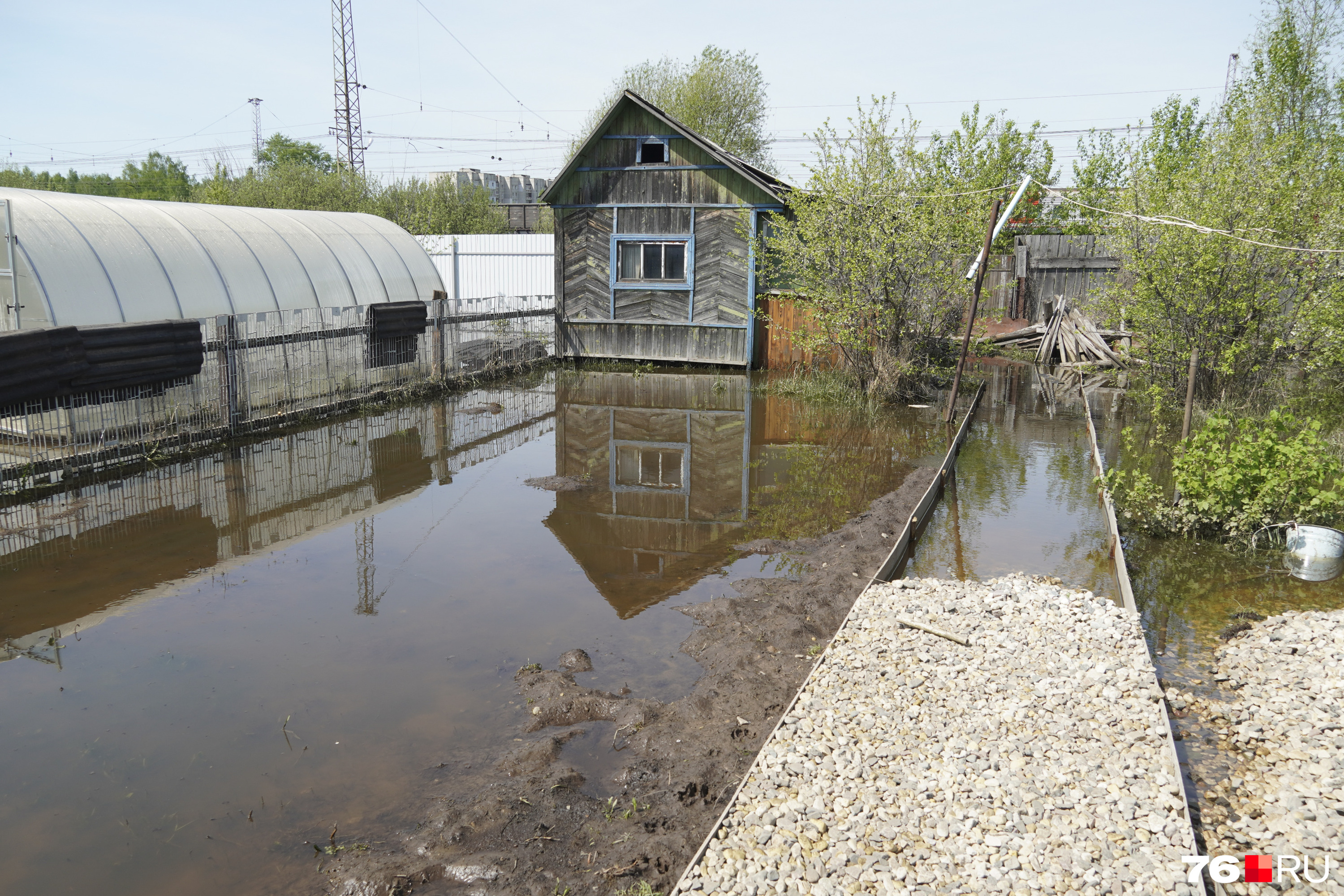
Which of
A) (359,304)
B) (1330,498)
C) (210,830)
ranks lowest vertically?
(210,830)

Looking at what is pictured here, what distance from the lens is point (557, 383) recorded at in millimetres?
19984

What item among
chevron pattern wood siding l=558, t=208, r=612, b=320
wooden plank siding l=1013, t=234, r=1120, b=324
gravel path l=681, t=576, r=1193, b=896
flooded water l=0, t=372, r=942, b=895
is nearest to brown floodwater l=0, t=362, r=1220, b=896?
flooded water l=0, t=372, r=942, b=895

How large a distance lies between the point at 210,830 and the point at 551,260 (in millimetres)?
28497

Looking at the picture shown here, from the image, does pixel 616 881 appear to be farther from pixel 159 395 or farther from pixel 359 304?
pixel 359 304

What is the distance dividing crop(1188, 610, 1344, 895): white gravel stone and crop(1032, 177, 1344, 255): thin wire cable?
7211mm

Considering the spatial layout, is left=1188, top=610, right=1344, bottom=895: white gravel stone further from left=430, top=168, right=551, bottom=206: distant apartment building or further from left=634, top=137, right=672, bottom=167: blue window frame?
left=430, top=168, right=551, bottom=206: distant apartment building

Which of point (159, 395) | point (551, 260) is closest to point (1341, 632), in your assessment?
point (159, 395)

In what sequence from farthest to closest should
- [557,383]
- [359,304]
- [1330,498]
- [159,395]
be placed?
[557,383]
[359,304]
[159,395]
[1330,498]

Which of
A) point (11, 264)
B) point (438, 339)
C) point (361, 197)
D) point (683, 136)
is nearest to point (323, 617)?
point (11, 264)

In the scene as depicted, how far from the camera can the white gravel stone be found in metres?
4.71

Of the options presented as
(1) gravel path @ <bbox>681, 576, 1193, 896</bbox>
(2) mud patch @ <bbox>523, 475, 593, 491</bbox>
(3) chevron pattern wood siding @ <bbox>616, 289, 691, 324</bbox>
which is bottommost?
(1) gravel path @ <bbox>681, 576, 1193, 896</bbox>

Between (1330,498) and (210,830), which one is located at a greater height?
(1330,498)

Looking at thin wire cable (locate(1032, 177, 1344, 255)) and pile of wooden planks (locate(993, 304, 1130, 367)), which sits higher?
thin wire cable (locate(1032, 177, 1344, 255))
